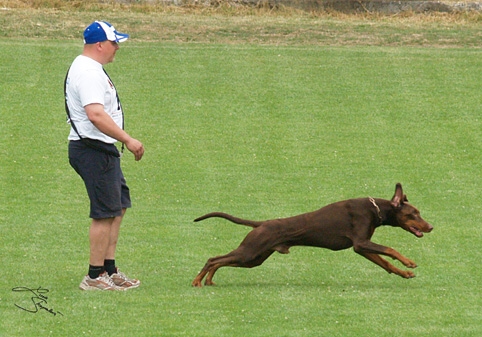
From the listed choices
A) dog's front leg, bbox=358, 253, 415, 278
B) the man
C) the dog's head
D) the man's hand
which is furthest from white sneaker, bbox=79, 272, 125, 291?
the dog's head

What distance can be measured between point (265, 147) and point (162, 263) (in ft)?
18.8

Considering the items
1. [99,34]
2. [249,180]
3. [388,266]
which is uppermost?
[99,34]

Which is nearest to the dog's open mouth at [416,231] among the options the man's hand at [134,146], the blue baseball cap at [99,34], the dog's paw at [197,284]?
the dog's paw at [197,284]

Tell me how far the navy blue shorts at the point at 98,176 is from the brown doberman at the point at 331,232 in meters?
0.94

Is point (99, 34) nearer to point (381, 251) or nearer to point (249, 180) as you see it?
point (381, 251)

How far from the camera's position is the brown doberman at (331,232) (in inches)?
323

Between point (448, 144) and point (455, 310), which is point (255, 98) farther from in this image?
point (455, 310)

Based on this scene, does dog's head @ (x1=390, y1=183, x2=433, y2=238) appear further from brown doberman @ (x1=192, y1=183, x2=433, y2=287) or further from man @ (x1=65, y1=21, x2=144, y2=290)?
man @ (x1=65, y1=21, x2=144, y2=290)

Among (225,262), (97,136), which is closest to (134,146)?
(97,136)

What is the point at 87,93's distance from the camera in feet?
24.9

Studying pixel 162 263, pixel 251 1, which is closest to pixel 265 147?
pixel 162 263

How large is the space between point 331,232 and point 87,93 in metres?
2.24

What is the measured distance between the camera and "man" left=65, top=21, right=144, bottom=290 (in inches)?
299

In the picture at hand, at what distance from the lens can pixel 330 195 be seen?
1213cm
